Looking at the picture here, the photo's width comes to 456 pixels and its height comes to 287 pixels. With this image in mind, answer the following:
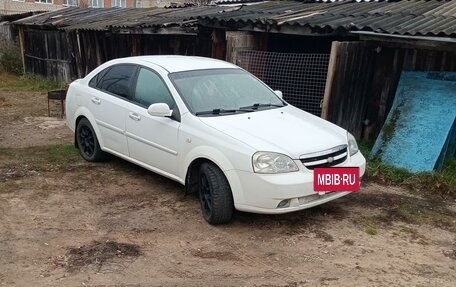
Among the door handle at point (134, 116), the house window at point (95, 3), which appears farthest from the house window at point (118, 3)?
the door handle at point (134, 116)

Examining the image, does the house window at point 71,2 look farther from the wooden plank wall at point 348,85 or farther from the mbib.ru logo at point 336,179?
the mbib.ru logo at point 336,179

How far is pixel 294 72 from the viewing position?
322 inches

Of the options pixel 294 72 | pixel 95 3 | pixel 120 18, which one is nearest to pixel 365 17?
pixel 294 72

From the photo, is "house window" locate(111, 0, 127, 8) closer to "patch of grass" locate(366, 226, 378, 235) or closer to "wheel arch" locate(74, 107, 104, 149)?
"wheel arch" locate(74, 107, 104, 149)

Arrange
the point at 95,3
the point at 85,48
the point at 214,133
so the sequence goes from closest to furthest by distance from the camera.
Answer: the point at 214,133
the point at 85,48
the point at 95,3

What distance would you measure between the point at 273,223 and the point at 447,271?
1629mm

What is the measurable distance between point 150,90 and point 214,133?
1290 millimetres

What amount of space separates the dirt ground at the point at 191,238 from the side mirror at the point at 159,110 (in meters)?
1.04

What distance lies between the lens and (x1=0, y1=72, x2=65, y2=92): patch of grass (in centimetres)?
1502

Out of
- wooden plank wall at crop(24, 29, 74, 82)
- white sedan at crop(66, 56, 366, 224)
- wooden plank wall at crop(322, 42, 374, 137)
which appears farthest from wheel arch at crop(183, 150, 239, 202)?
wooden plank wall at crop(24, 29, 74, 82)

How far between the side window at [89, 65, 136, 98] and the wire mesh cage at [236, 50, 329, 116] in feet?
8.93

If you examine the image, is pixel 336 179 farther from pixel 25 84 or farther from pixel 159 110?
pixel 25 84

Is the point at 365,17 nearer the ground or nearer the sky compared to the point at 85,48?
nearer the sky

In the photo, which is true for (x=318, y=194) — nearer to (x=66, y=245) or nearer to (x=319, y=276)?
(x=319, y=276)
